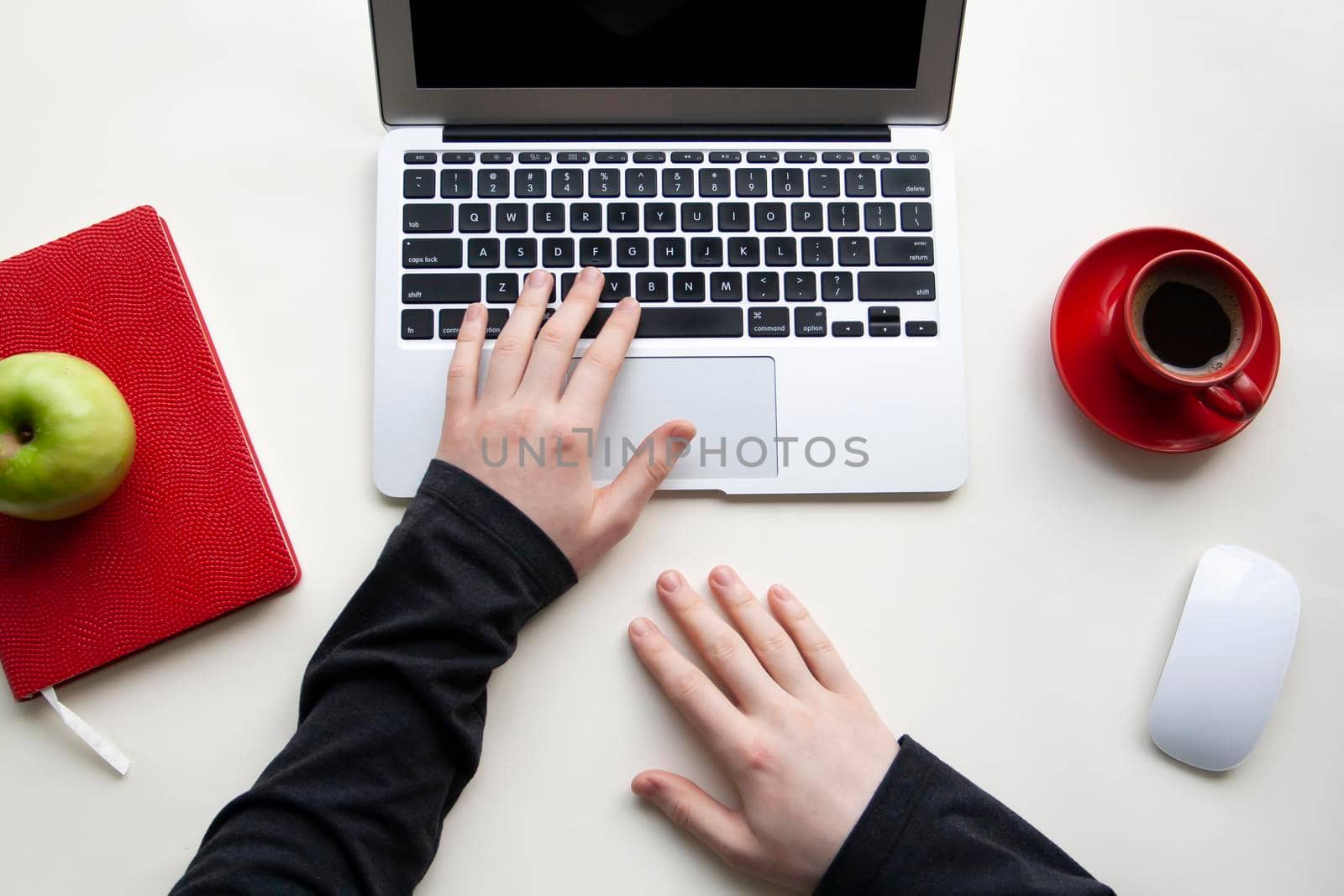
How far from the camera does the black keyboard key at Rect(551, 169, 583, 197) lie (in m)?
0.66

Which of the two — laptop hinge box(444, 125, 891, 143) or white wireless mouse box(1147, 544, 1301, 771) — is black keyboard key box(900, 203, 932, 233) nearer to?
laptop hinge box(444, 125, 891, 143)

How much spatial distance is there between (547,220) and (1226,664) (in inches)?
21.1

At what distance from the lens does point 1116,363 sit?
66 centimetres

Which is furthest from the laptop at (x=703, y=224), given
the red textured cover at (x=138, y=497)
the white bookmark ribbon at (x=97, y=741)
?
the white bookmark ribbon at (x=97, y=741)

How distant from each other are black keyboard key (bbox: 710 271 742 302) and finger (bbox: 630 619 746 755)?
0.23 m

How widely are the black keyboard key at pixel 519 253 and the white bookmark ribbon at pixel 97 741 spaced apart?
0.40m

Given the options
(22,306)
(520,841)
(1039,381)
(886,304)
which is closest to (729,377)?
(886,304)

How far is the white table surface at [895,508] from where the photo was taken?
61 cm

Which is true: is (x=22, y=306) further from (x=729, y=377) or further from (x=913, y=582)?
(x=913, y=582)

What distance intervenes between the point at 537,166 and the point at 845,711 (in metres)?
0.42

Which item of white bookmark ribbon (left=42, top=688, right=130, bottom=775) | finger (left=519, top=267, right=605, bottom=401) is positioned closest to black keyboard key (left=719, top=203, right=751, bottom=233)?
finger (left=519, top=267, right=605, bottom=401)

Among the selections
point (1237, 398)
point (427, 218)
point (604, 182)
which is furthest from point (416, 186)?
point (1237, 398)

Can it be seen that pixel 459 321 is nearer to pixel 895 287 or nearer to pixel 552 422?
pixel 552 422

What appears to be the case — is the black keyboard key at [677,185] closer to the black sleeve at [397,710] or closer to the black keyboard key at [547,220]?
the black keyboard key at [547,220]
